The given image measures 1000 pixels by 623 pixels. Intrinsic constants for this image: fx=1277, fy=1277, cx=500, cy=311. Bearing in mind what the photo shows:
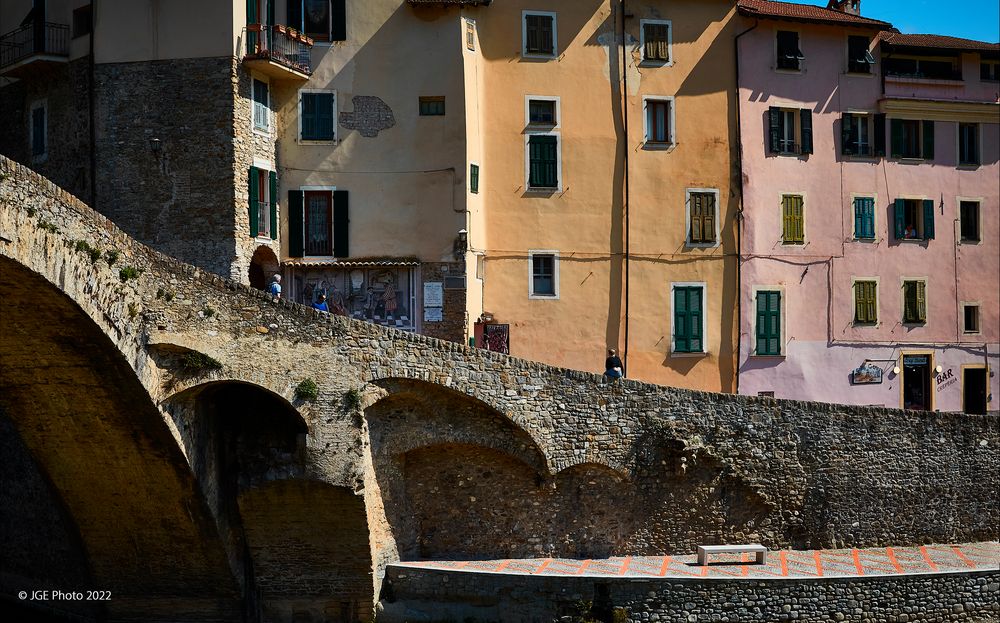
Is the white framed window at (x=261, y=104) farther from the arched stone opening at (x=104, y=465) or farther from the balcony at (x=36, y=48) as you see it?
the arched stone opening at (x=104, y=465)

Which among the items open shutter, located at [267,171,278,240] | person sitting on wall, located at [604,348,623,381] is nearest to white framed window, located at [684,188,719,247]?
person sitting on wall, located at [604,348,623,381]

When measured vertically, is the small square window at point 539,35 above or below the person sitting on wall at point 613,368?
above

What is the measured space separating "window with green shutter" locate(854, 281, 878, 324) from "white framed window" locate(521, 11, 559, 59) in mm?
12747

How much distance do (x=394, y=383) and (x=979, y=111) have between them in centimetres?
2528

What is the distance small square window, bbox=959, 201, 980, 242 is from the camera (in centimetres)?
4409

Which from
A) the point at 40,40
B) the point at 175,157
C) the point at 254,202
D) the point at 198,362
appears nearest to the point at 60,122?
the point at 40,40

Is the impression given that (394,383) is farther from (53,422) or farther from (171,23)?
(171,23)

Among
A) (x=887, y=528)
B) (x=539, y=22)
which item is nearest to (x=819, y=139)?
(x=539, y=22)

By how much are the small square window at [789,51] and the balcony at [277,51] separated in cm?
1503

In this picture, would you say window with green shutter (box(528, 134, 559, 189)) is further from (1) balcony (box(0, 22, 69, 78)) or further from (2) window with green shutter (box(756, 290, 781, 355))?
(1) balcony (box(0, 22, 69, 78))

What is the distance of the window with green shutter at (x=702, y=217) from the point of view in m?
39.6

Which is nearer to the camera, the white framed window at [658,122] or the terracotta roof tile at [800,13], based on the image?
the white framed window at [658,122]

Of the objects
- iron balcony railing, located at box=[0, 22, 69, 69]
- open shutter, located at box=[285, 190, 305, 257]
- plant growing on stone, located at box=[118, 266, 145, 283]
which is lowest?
plant growing on stone, located at box=[118, 266, 145, 283]

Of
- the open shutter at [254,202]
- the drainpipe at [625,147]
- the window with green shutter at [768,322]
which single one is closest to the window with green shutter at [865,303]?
the window with green shutter at [768,322]
